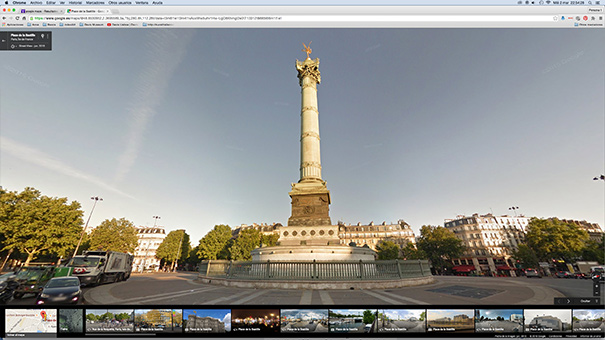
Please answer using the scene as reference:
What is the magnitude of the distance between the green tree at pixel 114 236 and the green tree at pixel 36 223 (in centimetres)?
1461

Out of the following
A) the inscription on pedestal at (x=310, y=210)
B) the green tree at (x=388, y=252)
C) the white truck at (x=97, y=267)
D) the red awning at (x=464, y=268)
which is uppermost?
the inscription on pedestal at (x=310, y=210)

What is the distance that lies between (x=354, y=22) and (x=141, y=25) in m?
5.05

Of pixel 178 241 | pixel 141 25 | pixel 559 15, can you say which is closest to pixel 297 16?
pixel 141 25

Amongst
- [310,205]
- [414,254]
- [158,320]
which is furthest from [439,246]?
[158,320]

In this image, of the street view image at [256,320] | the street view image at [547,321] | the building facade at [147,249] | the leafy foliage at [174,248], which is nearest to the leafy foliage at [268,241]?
the leafy foliage at [174,248]

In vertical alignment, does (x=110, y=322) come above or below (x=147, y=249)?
above

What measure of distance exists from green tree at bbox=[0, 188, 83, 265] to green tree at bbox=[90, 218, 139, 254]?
14614mm

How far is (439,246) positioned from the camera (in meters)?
42.8

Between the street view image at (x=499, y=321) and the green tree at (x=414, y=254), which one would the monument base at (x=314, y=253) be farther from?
the green tree at (x=414, y=254)

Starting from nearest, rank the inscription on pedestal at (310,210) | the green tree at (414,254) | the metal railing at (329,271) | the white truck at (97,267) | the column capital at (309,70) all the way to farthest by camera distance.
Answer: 1. the metal railing at (329,271)
2. the white truck at (97,267)
3. the inscription on pedestal at (310,210)
4. the column capital at (309,70)
5. the green tree at (414,254)

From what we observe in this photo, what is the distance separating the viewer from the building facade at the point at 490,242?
42.2 m

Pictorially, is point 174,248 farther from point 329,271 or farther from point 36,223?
point 329,271

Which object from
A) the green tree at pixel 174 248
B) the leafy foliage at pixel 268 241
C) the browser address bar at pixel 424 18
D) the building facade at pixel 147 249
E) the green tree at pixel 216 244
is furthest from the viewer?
the building facade at pixel 147 249

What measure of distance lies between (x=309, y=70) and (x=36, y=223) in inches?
1186
